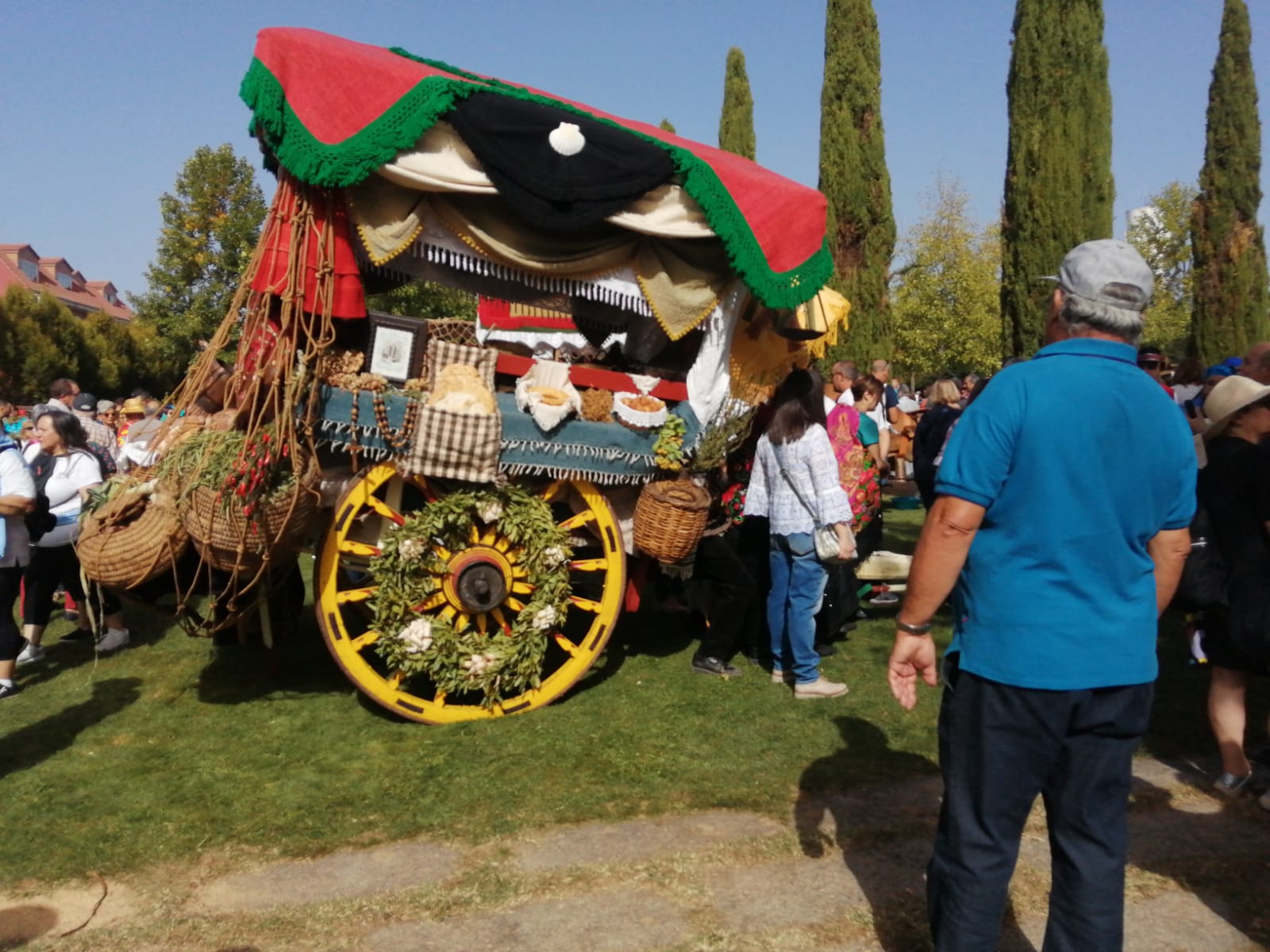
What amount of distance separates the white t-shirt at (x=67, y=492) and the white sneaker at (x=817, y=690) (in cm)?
434

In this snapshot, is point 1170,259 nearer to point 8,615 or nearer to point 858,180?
point 858,180

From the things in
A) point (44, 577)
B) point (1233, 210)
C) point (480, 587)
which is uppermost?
point (1233, 210)

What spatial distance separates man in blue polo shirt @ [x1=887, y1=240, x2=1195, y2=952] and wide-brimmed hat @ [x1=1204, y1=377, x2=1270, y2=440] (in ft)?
5.55

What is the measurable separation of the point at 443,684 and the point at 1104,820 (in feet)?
9.85

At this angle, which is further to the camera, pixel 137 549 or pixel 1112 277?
pixel 137 549

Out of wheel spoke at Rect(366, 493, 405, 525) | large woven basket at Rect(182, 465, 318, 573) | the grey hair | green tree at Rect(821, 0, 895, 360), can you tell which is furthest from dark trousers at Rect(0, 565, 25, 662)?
green tree at Rect(821, 0, 895, 360)

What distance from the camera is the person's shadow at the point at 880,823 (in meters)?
2.95

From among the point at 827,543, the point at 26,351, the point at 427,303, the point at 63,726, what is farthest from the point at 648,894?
the point at 26,351

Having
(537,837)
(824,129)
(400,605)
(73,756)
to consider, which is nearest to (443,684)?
(400,605)

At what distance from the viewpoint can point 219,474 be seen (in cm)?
381

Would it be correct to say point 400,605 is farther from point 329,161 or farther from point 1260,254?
point 1260,254

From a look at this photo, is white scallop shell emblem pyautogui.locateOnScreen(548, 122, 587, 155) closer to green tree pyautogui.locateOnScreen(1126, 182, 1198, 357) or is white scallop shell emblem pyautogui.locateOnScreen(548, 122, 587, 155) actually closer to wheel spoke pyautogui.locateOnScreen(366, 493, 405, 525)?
wheel spoke pyautogui.locateOnScreen(366, 493, 405, 525)

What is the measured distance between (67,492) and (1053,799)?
5.75 m

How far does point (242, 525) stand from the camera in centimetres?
383
